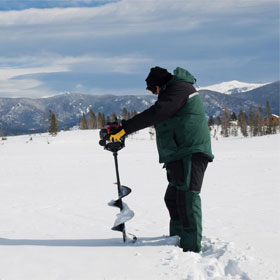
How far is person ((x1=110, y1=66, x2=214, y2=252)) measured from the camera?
145 inches

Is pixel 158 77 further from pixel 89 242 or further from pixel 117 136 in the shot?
pixel 89 242

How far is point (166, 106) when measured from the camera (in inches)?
143

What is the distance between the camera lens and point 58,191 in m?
9.15

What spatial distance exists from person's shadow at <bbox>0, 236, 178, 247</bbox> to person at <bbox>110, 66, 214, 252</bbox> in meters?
0.37

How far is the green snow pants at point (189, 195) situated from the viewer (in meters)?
3.82

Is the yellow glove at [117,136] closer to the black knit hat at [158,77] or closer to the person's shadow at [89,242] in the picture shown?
the black knit hat at [158,77]

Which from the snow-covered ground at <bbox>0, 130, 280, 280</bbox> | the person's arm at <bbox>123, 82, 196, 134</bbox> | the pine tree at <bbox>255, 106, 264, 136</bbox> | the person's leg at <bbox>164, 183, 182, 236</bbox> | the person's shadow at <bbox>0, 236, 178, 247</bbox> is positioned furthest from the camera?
the pine tree at <bbox>255, 106, 264, 136</bbox>

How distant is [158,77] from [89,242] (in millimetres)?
2206

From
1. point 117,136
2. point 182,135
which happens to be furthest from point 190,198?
point 117,136

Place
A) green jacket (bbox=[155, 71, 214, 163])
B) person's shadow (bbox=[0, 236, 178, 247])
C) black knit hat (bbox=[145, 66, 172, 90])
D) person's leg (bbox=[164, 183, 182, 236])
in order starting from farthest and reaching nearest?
person's leg (bbox=[164, 183, 182, 236])
person's shadow (bbox=[0, 236, 178, 247])
black knit hat (bbox=[145, 66, 172, 90])
green jacket (bbox=[155, 71, 214, 163])

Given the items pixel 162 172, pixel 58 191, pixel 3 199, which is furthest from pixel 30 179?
pixel 162 172

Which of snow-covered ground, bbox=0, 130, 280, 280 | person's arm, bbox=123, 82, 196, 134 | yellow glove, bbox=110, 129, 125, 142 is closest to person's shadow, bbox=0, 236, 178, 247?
snow-covered ground, bbox=0, 130, 280, 280

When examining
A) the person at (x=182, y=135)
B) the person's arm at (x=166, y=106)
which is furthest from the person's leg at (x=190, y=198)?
the person's arm at (x=166, y=106)

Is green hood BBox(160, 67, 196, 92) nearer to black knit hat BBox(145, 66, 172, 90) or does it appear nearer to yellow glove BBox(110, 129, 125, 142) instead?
black knit hat BBox(145, 66, 172, 90)
